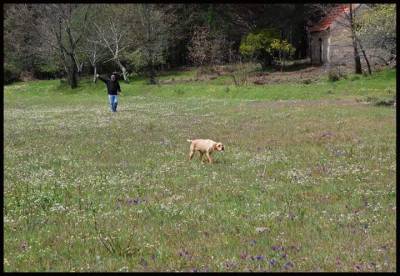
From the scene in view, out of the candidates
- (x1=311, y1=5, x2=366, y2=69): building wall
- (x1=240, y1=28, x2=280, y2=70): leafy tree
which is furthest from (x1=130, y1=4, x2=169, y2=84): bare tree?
(x1=311, y1=5, x2=366, y2=69): building wall

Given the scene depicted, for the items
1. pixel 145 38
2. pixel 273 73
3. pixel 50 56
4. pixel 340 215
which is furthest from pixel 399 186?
pixel 50 56

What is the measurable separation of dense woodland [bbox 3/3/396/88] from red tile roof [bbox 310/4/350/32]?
3.84ft

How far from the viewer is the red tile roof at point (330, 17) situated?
71.1 meters

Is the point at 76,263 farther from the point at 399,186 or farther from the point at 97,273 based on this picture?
the point at 399,186

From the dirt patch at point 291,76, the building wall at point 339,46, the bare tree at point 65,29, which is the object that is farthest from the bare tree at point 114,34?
the building wall at point 339,46

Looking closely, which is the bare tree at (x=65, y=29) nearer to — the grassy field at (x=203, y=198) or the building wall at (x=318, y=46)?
the building wall at (x=318, y=46)

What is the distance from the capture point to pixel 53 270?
25.3ft

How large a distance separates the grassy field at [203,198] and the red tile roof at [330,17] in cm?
4599

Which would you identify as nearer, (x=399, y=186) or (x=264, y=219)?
(x=264, y=219)

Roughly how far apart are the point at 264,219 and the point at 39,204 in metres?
5.02

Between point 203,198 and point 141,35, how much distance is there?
2690 inches

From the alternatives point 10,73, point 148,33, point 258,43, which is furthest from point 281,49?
point 10,73

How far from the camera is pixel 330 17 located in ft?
251

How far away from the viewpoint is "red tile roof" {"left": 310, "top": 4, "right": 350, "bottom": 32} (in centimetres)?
7112
